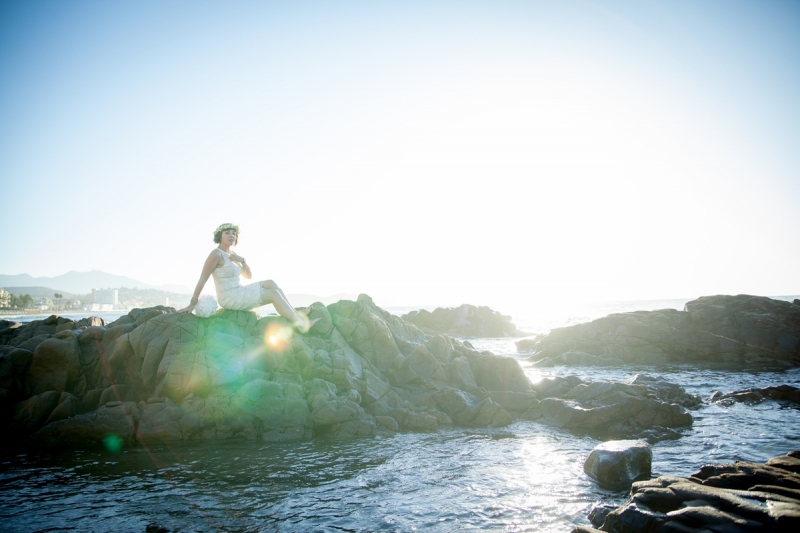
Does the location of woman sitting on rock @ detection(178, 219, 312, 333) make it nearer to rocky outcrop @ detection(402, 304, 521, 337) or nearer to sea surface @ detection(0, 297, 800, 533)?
sea surface @ detection(0, 297, 800, 533)

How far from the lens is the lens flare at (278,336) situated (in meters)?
17.2

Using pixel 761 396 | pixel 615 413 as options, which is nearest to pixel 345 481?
pixel 615 413

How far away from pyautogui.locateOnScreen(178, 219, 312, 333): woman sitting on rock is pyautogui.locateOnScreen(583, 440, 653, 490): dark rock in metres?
11.9

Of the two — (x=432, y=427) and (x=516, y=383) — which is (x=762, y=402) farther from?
(x=432, y=427)

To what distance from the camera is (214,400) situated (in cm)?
1460

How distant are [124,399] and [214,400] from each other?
3.40 meters

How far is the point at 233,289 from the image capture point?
16828mm

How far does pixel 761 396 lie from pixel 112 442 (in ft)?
88.2

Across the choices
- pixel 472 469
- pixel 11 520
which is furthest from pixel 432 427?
pixel 11 520

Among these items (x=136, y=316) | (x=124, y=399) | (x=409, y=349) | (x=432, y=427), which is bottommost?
(x=432, y=427)

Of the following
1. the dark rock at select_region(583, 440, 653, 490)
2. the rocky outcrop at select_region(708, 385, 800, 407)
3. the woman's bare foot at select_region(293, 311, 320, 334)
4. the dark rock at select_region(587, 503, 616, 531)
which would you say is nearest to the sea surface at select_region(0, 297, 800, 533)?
the dark rock at select_region(587, 503, 616, 531)

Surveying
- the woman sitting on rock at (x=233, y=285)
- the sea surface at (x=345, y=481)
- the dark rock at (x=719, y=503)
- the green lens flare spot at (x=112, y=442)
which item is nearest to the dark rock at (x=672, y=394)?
the sea surface at (x=345, y=481)

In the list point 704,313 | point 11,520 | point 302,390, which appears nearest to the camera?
point 11,520

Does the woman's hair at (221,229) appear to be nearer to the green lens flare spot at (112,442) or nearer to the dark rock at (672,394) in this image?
the green lens flare spot at (112,442)
